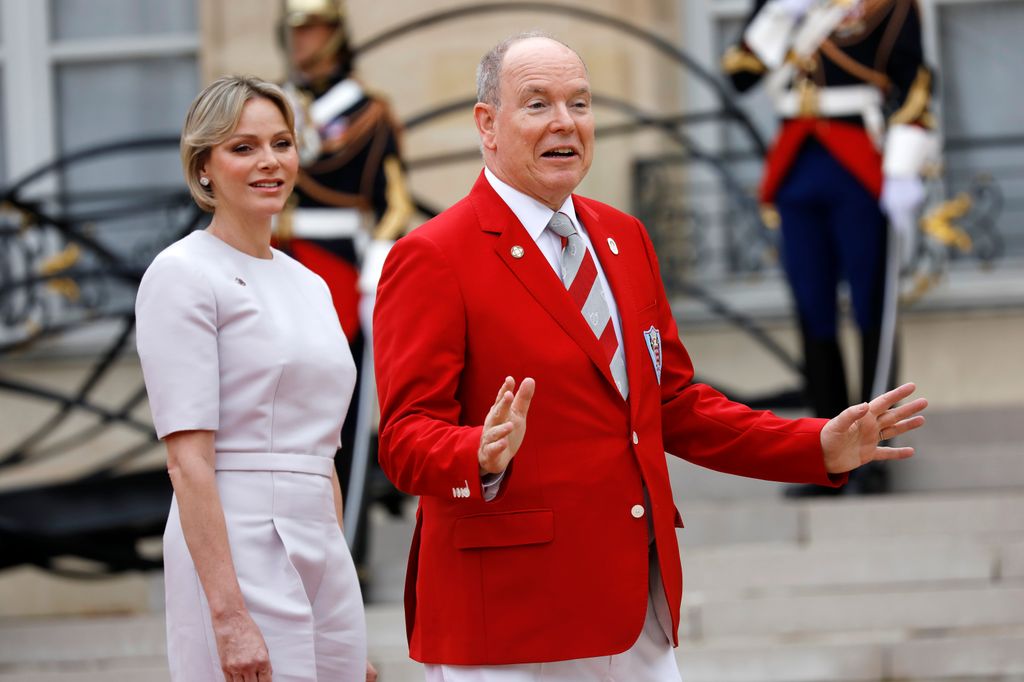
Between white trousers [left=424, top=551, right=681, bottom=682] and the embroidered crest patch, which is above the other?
the embroidered crest patch

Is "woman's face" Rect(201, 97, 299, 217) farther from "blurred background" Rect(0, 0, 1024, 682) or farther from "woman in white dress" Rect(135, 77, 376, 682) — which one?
"blurred background" Rect(0, 0, 1024, 682)

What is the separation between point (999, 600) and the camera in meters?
5.70

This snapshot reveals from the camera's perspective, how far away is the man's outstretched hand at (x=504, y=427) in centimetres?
261

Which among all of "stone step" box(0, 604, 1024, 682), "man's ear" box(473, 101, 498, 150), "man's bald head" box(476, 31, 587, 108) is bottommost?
"stone step" box(0, 604, 1024, 682)

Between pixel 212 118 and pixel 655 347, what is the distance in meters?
0.87

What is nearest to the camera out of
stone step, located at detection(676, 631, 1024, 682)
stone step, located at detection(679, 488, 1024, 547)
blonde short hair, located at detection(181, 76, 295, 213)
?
blonde short hair, located at detection(181, 76, 295, 213)

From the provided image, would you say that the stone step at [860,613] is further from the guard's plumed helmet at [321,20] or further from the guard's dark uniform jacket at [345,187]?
the guard's plumed helmet at [321,20]

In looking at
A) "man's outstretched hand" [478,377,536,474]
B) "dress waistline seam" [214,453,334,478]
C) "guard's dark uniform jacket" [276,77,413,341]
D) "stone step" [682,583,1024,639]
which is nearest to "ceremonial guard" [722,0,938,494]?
"stone step" [682,583,1024,639]

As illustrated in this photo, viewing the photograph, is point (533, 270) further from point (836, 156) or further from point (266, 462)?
point (836, 156)

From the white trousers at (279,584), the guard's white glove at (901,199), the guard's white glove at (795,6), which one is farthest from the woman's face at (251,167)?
the guard's white glove at (795,6)

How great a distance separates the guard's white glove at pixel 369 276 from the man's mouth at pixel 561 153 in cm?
305

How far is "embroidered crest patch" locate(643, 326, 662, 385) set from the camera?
10.0 ft

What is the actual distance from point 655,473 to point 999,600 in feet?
10.1

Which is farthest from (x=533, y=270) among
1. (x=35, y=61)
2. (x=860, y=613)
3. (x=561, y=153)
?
(x=35, y=61)
